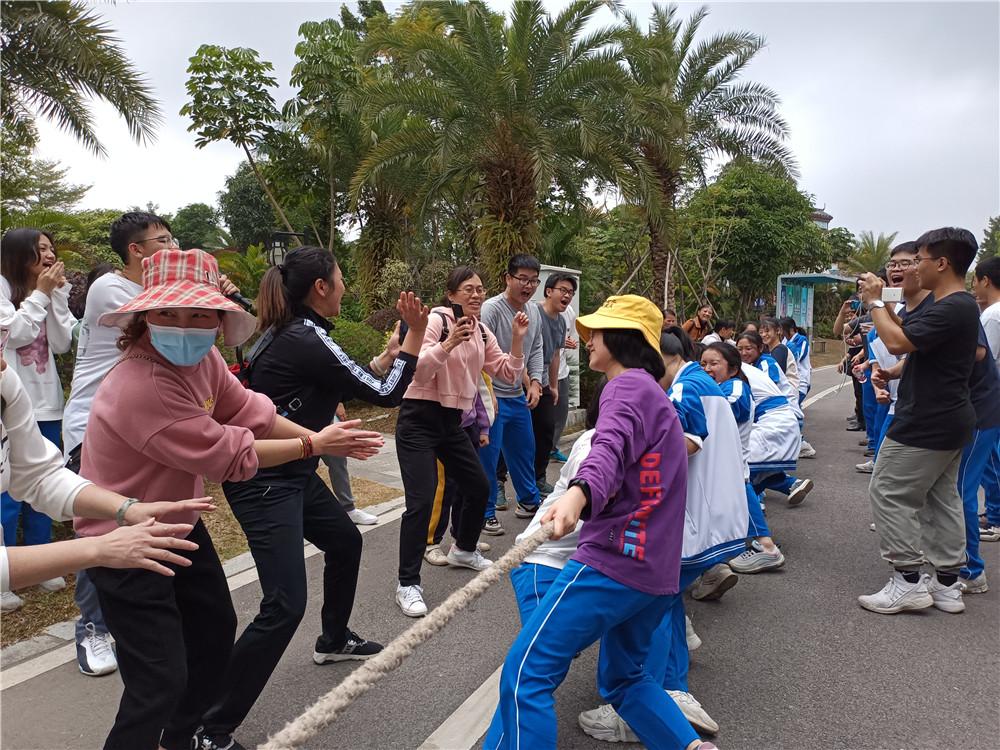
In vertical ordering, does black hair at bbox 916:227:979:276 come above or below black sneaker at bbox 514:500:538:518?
above

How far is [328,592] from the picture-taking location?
10.9 ft

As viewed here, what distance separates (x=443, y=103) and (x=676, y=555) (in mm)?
10775

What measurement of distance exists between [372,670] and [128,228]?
2.66 metres

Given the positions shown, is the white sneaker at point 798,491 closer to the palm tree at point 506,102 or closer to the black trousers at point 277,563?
the black trousers at point 277,563

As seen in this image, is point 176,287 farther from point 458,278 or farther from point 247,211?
point 247,211

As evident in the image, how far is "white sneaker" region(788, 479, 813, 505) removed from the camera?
6.07m

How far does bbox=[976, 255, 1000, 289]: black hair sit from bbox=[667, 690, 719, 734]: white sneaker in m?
4.22

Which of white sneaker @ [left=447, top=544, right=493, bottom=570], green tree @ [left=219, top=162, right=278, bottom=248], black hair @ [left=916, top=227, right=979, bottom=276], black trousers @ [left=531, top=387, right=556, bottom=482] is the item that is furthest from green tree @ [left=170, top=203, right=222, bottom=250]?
black hair @ [left=916, top=227, right=979, bottom=276]

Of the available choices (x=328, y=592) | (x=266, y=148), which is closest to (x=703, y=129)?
(x=266, y=148)

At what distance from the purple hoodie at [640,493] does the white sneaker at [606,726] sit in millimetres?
932

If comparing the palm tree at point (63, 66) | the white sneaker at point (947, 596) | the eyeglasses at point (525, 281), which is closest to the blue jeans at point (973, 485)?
the white sneaker at point (947, 596)

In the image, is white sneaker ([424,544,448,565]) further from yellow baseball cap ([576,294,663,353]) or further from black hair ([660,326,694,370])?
yellow baseball cap ([576,294,663,353])

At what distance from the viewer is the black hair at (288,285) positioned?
316 centimetres

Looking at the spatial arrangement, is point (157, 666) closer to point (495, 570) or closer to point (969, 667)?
point (495, 570)
